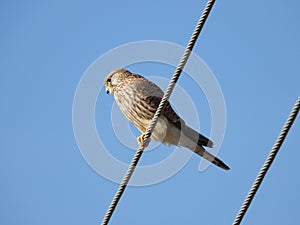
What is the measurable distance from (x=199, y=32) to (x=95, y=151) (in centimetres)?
311

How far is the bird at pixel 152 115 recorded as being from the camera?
756 cm

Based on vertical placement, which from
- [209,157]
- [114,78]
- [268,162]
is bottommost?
[209,157]

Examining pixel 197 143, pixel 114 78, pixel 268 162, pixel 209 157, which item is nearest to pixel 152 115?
pixel 197 143

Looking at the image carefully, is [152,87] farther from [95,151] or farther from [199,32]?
[199,32]

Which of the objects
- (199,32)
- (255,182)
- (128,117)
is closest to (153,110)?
(128,117)

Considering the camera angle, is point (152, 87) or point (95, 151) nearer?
point (95, 151)

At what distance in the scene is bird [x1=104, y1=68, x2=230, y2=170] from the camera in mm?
7559

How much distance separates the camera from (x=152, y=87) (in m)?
8.14

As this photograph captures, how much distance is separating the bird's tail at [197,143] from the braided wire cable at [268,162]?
2998 mm

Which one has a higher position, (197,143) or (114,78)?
(114,78)

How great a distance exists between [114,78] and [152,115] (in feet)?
3.46

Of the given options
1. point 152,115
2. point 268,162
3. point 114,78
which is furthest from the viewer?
point 114,78

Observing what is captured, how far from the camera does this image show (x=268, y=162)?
4227 millimetres

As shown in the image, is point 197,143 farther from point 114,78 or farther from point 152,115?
point 114,78
